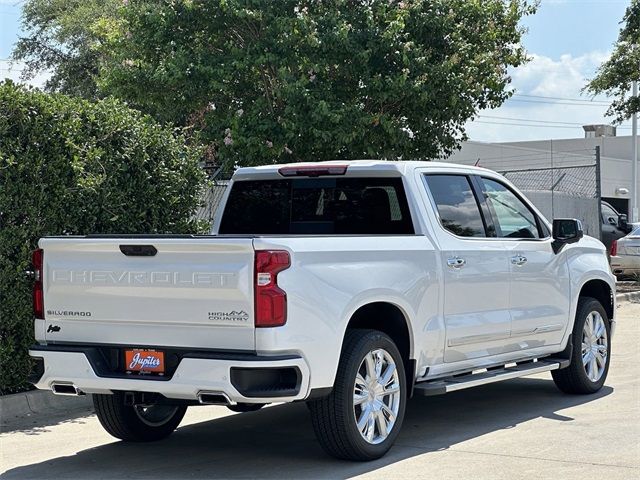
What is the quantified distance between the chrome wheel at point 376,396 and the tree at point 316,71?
708cm

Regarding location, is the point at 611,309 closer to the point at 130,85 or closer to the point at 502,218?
the point at 502,218

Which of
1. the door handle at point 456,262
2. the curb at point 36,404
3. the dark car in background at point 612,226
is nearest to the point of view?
the door handle at point 456,262

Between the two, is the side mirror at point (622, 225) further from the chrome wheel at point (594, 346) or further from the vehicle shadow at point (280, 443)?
the vehicle shadow at point (280, 443)

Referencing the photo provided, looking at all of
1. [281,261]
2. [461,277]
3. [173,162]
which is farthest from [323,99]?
[281,261]

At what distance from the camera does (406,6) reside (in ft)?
49.0

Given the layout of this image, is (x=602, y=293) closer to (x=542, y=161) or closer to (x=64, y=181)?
(x=64, y=181)

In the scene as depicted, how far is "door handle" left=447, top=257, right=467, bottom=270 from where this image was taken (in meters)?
7.99

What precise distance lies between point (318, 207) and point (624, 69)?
711 inches

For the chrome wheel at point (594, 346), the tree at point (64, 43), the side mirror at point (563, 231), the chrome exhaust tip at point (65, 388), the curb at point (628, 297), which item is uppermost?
the tree at point (64, 43)

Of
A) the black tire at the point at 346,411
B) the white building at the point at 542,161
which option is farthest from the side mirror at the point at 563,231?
the white building at the point at 542,161

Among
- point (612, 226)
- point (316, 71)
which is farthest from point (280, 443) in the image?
point (612, 226)

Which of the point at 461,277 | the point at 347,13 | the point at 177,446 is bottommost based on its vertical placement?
the point at 177,446

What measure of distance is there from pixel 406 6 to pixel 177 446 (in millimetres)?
8757

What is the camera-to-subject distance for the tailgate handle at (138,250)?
269 inches
